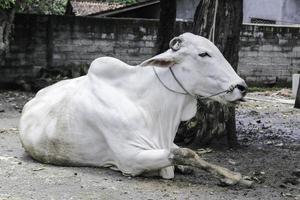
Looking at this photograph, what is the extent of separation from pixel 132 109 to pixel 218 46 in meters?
2.13

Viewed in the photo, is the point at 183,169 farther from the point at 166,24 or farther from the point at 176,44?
the point at 166,24

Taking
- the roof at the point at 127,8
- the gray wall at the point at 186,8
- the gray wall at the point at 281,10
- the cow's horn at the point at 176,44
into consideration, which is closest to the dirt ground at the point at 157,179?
the cow's horn at the point at 176,44

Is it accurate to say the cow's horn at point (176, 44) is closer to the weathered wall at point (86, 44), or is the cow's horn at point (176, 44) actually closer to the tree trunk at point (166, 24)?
the tree trunk at point (166, 24)

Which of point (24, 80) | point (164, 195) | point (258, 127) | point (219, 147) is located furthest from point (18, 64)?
point (164, 195)

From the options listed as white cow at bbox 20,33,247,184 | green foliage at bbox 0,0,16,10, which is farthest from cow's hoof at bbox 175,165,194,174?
green foliage at bbox 0,0,16,10

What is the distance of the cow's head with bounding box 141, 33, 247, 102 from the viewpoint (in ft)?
16.3

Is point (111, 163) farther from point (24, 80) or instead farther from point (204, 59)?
point (24, 80)

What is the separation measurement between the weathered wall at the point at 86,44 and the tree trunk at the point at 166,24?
3724 mm

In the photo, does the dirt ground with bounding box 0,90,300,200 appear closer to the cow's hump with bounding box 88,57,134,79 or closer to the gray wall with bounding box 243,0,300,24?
the cow's hump with bounding box 88,57,134,79

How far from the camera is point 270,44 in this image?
16.8 metres

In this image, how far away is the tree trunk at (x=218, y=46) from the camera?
6859mm

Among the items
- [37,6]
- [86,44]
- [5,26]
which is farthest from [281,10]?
[5,26]

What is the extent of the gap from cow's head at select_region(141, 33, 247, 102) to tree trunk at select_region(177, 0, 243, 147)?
1.73m

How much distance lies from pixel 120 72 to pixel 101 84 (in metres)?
0.21
